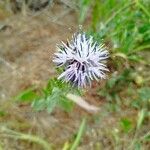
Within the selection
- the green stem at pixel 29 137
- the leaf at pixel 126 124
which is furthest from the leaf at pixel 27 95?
the leaf at pixel 126 124

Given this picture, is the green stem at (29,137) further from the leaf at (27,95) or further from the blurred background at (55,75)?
the leaf at (27,95)

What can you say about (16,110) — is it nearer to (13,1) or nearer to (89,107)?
(89,107)

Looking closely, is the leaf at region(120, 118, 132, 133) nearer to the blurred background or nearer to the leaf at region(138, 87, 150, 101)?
the blurred background

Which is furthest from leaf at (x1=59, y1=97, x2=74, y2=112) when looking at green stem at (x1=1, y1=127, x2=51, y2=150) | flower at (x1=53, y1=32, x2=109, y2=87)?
flower at (x1=53, y1=32, x2=109, y2=87)

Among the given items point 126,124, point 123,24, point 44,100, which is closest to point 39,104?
point 44,100

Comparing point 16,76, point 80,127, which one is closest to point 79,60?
point 80,127
